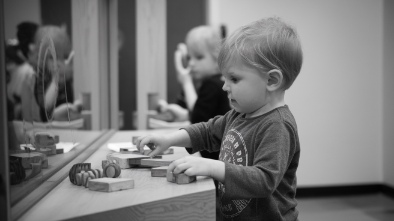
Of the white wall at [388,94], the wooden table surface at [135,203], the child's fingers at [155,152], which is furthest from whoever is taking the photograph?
the white wall at [388,94]

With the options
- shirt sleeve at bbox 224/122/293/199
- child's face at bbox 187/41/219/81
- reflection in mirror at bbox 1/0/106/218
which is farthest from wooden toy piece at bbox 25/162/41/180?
child's face at bbox 187/41/219/81

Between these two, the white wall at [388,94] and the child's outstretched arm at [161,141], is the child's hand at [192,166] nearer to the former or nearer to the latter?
the child's outstretched arm at [161,141]

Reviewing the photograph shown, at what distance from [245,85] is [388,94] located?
10.9 feet

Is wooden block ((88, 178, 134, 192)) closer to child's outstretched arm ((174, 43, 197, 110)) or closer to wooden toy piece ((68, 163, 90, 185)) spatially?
wooden toy piece ((68, 163, 90, 185))

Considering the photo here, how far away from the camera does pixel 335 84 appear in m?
4.05

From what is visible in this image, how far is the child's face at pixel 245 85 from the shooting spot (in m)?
1.08

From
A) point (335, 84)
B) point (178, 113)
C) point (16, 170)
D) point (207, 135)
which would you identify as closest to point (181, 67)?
point (178, 113)

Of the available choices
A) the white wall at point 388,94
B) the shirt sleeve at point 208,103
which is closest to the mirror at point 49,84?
the shirt sleeve at point 208,103

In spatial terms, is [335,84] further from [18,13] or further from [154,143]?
[18,13]

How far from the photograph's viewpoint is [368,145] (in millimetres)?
4148

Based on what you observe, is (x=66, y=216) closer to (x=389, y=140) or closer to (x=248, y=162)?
(x=248, y=162)

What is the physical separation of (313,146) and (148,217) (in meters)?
3.49

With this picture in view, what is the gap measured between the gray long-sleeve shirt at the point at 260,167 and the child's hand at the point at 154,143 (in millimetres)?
166

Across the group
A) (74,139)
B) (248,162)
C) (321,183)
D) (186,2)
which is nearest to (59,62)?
(74,139)
